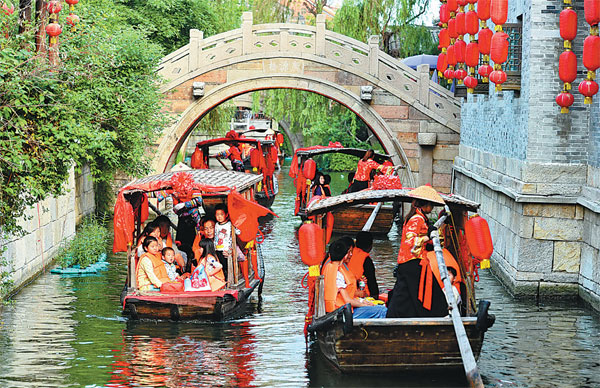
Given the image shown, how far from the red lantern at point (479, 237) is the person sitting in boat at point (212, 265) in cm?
361

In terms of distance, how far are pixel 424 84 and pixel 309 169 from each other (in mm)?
3673

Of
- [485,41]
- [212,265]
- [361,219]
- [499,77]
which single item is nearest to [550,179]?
[499,77]

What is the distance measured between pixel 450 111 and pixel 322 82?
315 centimetres

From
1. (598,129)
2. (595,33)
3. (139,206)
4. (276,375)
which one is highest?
(595,33)

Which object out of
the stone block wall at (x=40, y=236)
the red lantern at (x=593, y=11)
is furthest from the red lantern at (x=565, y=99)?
the stone block wall at (x=40, y=236)

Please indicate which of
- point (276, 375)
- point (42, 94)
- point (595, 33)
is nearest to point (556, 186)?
point (595, 33)

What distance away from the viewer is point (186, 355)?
1009 cm

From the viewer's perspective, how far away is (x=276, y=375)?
9367 mm

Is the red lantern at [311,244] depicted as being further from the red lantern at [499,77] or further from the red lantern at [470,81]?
the red lantern at [470,81]

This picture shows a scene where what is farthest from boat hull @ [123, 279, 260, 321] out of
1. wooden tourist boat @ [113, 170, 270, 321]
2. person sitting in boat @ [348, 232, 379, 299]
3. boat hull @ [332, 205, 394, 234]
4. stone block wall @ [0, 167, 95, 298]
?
boat hull @ [332, 205, 394, 234]

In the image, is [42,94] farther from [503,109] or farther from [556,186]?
[503,109]

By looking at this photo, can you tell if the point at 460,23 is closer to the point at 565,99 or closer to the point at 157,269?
the point at 565,99

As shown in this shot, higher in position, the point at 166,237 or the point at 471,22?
the point at 471,22

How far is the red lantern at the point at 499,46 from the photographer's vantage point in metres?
13.1
